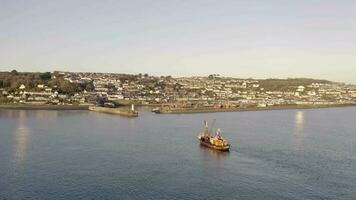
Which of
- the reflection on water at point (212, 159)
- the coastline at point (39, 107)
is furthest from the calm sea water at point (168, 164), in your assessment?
the coastline at point (39, 107)

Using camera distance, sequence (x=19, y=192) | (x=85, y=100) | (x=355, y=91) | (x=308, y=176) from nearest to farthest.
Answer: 1. (x=19, y=192)
2. (x=308, y=176)
3. (x=85, y=100)
4. (x=355, y=91)

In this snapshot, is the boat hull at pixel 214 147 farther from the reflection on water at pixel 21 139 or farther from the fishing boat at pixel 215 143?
the reflection on water at pixel 21 139

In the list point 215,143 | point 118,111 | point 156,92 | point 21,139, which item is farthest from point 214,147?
point 156,92

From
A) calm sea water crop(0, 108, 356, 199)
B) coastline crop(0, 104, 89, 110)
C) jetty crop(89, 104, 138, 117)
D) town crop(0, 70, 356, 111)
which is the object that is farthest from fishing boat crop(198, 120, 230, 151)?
town crop(0, 70, 356, 111)

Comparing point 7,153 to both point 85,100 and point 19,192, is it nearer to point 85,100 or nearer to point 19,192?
point 19,192

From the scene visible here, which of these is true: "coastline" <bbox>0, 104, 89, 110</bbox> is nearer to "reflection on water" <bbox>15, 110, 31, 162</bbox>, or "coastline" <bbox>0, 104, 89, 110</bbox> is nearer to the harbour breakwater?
the harbour breakwater

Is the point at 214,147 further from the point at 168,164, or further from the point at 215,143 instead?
the point at 168,164

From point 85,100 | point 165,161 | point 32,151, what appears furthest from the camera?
point 85,100

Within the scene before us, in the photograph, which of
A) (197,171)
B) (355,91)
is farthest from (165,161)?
(355,91)
